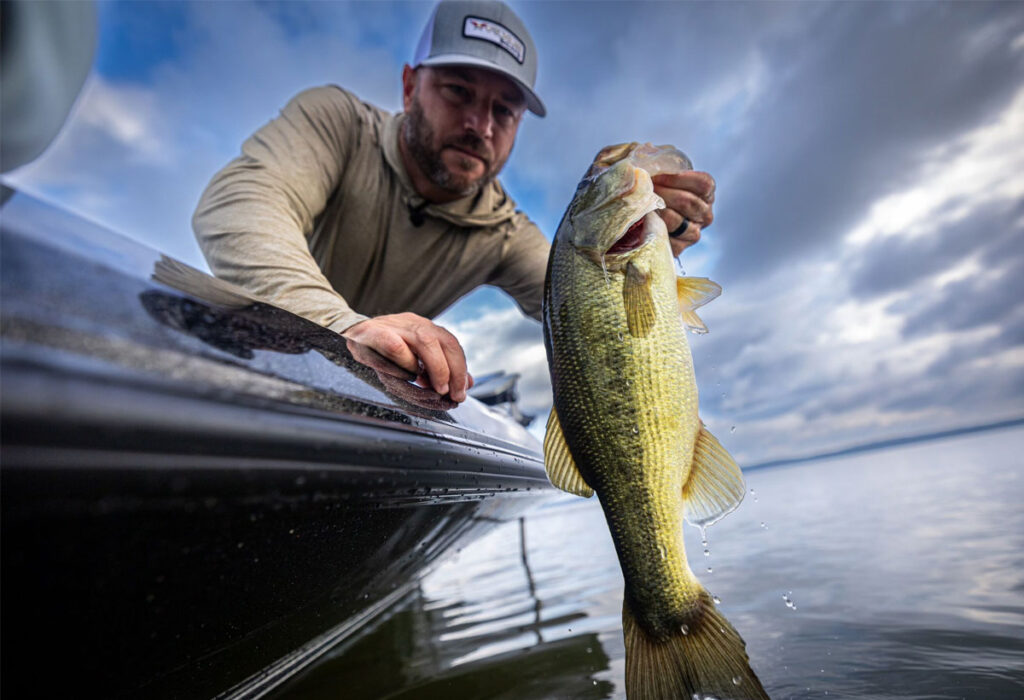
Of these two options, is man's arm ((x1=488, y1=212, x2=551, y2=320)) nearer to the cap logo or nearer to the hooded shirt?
the hooded shirt

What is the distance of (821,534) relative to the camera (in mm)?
6195

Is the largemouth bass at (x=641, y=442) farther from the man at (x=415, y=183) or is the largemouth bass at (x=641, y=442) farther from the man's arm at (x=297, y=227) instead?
the man at (x=415, y=183)

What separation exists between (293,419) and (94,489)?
29 centimetres

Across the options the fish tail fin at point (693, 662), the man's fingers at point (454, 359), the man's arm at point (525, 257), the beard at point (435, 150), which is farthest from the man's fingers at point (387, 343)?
the man's arm at point (525, 257)

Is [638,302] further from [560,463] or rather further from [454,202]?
[454,202]

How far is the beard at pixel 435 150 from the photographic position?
395 centimetres

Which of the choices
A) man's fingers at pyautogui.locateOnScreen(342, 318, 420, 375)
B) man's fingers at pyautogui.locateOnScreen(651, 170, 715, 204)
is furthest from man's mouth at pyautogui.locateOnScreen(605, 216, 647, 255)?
man's fingers at pyautogui.locateOnScreen(342, 318, 420, 375)

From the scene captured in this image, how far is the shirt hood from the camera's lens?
4070mm

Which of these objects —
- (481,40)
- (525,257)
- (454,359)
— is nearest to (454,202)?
(525,257)

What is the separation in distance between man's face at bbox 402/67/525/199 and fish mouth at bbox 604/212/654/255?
220 centimetres

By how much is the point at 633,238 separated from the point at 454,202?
2391 mm

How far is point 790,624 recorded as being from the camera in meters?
2.79

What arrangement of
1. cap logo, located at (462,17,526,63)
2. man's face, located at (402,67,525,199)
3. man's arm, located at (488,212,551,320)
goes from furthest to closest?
1. man's arm, located at (488,212,551,320)
2. man's face, located at (402,67,525,199)
3. cap logo, located at (462,17,526,63)

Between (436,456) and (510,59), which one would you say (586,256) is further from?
(510,59)
